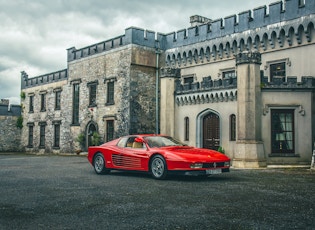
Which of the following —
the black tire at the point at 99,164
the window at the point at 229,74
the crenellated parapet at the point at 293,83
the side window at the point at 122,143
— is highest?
the window at the point at 229,74

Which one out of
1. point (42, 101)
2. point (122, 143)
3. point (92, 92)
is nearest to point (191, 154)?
point (122, 143)

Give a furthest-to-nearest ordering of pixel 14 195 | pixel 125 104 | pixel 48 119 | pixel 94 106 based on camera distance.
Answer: pixel 48 119, pixel 94 106, pixel 125 104, pixel 14 195

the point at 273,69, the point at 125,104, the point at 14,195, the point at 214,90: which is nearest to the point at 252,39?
the point at 273,69

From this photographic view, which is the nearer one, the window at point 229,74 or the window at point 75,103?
the window at point 229,74

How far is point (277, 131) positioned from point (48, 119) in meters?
21.4

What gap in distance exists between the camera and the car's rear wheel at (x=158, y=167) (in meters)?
9.96

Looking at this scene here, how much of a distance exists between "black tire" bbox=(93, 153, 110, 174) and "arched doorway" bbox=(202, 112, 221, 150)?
8131mm

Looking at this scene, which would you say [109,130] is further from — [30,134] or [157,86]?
[30,134]

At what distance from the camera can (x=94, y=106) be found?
26531 millimetres

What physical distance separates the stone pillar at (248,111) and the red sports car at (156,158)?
505 cm

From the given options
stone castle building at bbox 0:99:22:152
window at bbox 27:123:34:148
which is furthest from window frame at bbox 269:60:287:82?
stone castle building at bbox 0:99:22:152

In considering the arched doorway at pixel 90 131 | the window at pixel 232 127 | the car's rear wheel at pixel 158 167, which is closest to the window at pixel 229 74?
the window at pixel 232 127

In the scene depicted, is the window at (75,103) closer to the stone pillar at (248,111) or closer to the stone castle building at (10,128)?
the stone castle building at (10,128)

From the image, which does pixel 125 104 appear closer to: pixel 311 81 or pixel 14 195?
pixel 311 81
